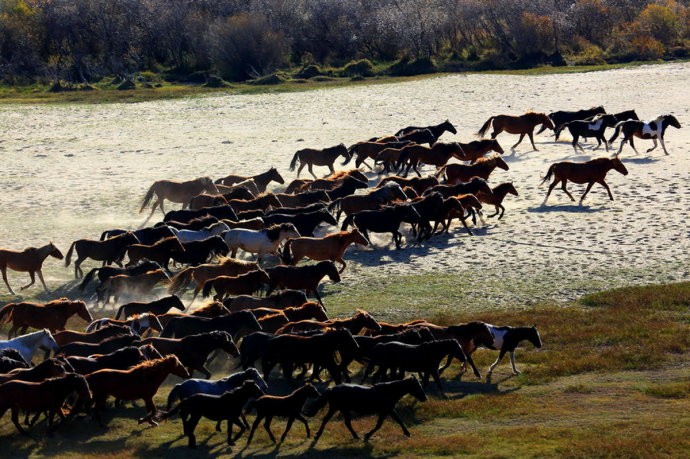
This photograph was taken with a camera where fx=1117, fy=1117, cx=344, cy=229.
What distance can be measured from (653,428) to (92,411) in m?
7.15

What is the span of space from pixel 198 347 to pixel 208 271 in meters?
5.12

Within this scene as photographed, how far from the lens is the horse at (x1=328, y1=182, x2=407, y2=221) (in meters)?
25.7

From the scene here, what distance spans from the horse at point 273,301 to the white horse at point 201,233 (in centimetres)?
476

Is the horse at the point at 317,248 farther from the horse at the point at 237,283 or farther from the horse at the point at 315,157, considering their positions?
the horse at the point at 315,157

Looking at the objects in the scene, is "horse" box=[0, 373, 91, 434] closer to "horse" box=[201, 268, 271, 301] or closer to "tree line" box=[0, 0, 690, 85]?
"horse" box=[201, 268, 271, 301]

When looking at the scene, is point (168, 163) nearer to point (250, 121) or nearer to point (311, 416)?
point (250, 121)

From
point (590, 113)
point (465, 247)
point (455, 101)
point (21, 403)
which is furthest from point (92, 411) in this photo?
point (455, 101)

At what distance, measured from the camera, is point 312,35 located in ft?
225

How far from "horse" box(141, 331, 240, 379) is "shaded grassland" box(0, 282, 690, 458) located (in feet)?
1.92

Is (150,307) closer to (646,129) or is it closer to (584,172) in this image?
(584,172)

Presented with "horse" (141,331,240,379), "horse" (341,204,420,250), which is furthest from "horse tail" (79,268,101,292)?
"horse" (141,331,240,379)

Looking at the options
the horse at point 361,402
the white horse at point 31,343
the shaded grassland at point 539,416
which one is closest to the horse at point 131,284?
the white horse at point 31,343

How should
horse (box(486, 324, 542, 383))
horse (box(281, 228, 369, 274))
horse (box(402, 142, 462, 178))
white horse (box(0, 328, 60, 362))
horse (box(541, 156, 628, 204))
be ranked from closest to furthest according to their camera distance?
1. horse (box(486, 324, 542, 383))
2. white horse (box(0, 328, 60, 362))
3. horse (box(281, 228, 369, 274))
4. horse (box(541, 156, 628, 204))
5. horse (box(402, 142, 462, 178))

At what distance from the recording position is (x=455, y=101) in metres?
42.1
